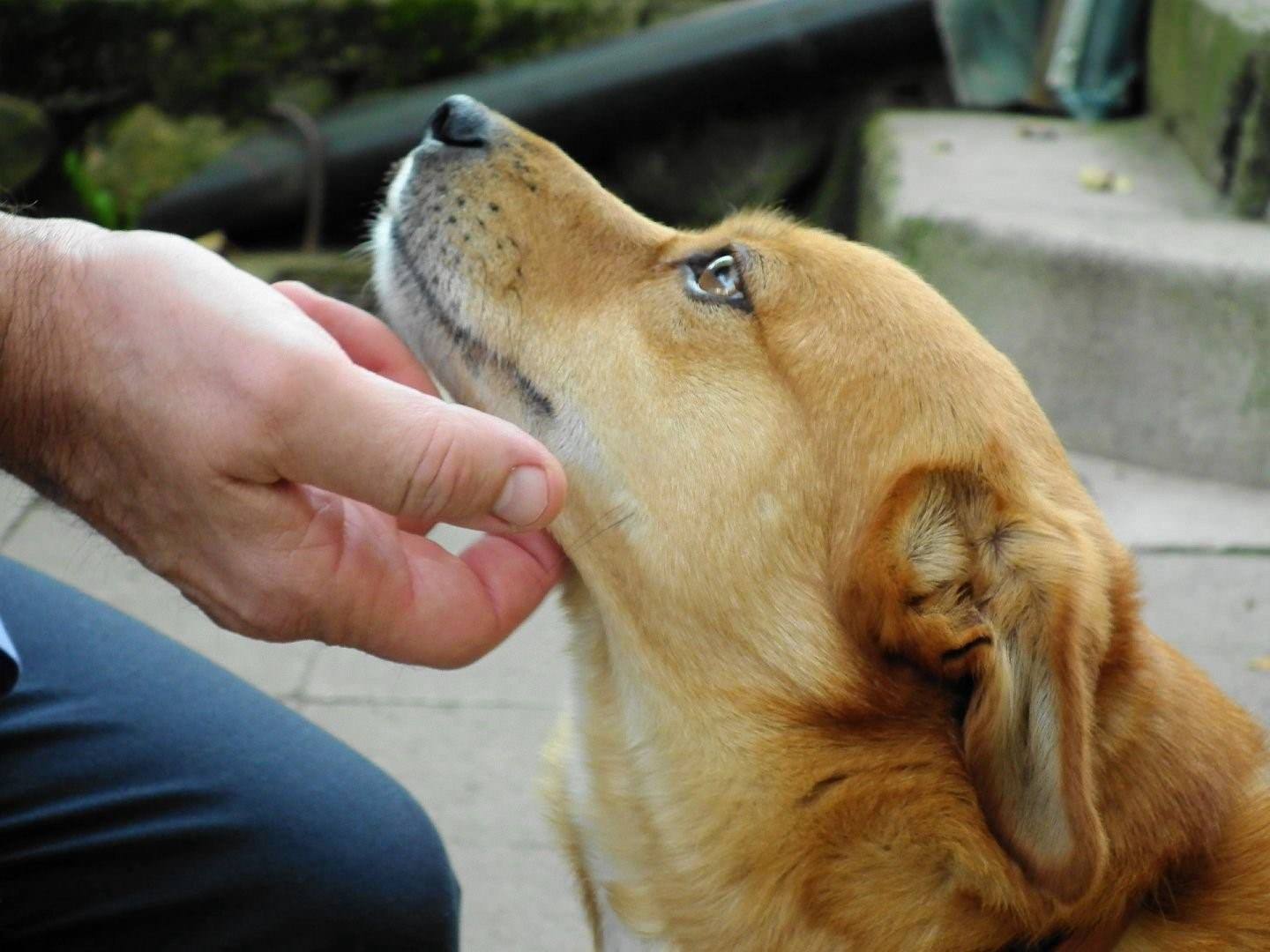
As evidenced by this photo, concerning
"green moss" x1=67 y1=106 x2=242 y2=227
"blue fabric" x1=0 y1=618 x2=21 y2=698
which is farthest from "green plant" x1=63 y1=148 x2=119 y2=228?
"blue fabric" x1=0 y1=618 x2=21 y2=698

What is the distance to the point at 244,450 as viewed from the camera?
184 centimetres

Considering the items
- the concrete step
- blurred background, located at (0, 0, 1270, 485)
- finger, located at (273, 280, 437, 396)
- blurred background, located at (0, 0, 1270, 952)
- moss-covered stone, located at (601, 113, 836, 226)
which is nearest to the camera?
finger, located at (273, 280, 437, 396)

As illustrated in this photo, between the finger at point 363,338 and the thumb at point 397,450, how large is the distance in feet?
1.77

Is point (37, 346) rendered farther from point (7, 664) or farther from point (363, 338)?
point (363, 338)

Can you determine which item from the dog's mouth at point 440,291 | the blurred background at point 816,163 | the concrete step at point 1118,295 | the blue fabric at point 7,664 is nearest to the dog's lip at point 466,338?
the dog's mouth at point 440,291

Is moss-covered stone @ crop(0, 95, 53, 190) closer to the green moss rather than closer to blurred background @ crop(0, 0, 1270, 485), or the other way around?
blurred background @ crop(0, 0, 1270, 485)

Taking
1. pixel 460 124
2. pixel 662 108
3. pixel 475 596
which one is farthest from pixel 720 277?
pixel 662 108

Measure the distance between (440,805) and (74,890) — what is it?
55.5 inches

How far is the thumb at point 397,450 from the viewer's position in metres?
1.80

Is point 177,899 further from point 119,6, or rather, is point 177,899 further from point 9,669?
point 119,6

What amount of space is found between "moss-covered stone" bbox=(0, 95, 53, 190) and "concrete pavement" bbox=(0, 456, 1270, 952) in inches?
77.3

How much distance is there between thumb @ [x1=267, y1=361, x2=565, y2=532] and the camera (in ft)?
5.90

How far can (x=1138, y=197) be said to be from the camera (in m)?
5.43

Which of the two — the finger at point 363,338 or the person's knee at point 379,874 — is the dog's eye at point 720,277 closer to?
the finger at point 363,338
